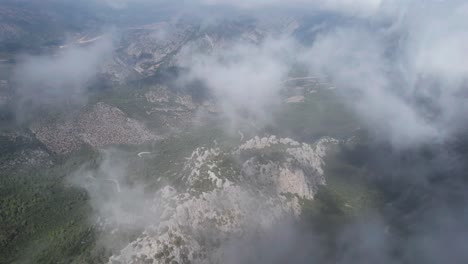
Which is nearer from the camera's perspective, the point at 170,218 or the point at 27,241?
the point at 170,218

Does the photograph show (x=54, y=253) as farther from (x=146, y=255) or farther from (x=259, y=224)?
(x=259, y=224)

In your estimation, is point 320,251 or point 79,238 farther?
point 320,251

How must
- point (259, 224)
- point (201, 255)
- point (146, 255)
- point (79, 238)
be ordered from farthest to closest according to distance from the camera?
point (259, 224) → point (79, 238) → point (201, 255) → point (146, 255)

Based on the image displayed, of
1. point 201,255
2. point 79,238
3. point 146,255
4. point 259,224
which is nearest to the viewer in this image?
point 146,255

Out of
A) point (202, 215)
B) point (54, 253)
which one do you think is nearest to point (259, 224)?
point (202, 215)

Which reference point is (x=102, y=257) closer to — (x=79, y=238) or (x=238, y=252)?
(x=79, y=238)

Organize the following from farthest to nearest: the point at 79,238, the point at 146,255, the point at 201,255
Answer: the point at 79,238 → the point at 201,255 → the point at 146,255

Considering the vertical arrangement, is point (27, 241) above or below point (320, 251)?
below

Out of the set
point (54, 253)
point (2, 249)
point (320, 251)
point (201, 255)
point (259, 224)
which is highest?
point (320, 251)

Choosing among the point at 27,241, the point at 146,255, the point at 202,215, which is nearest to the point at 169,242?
the point at 146,255
